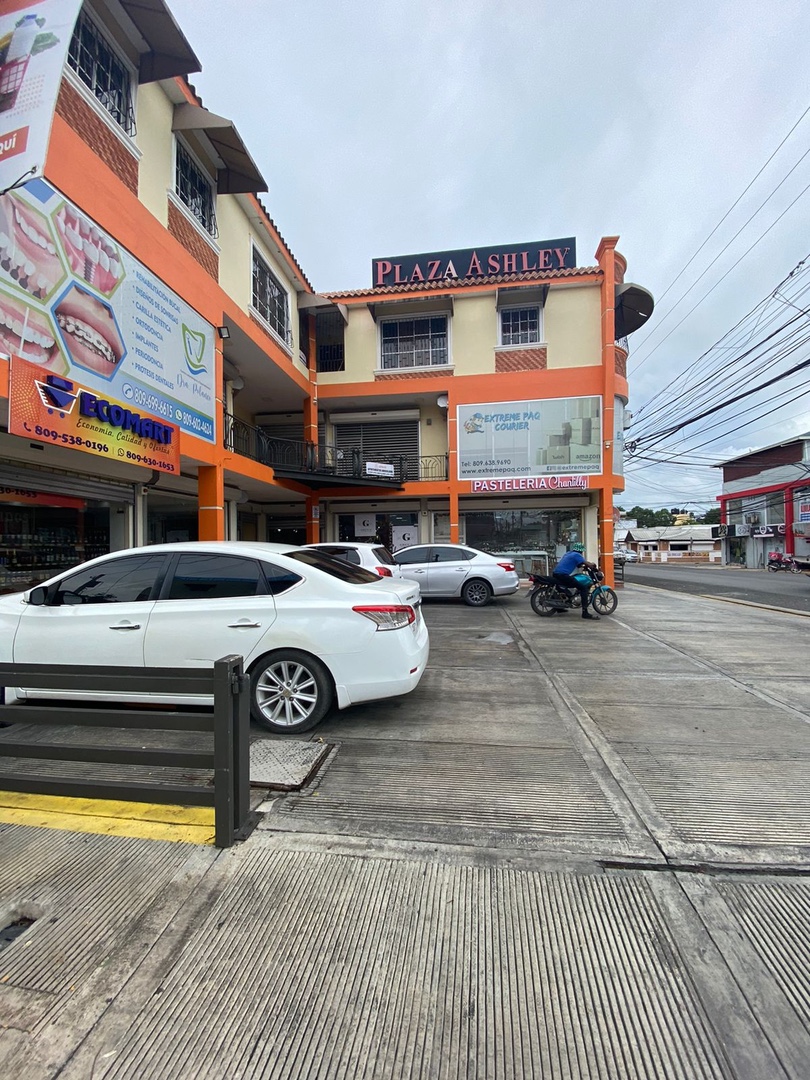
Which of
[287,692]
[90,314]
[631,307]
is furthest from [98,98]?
[631,307]

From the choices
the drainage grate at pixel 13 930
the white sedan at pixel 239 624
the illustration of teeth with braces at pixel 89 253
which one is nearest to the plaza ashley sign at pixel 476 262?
the illustration of teeth with braces at pixel 89 253

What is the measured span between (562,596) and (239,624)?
25.7 ft

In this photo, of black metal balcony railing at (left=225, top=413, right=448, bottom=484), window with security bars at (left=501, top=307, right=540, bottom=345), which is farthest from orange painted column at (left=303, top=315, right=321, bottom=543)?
window with security bars at (left=501, top=307, right=540, bottom=345)

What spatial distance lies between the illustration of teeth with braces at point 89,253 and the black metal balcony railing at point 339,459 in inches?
332

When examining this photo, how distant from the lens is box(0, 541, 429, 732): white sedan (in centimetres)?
393

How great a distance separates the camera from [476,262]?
2006 cm

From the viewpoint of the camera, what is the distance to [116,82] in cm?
827

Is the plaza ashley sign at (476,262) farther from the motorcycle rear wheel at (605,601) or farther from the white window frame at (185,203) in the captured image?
the motorcycle rear wheel at (605,601)

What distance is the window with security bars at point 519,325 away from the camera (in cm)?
1716

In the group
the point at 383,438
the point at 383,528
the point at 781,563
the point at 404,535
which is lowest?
the point at 781,563

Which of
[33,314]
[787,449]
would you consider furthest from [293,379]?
[787,449]

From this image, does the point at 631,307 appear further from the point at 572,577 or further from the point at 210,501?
the point at 210,501

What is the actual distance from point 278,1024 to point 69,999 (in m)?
0.74

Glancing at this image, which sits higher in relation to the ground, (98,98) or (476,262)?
(476,262)
